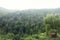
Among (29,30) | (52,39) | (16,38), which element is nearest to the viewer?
(52,39)

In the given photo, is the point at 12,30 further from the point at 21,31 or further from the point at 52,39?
the point at 52,39

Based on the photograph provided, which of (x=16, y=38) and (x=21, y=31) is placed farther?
(x=21, y=31)

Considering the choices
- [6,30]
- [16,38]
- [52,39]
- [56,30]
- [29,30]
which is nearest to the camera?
[52,39]

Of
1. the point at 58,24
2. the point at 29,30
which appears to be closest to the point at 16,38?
the point at 29,30

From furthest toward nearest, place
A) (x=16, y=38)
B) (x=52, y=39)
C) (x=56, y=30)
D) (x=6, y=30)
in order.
A: (x=6, y=30) → (x=16, y=38) → (x=56, y=30) → (x=52, y=39)

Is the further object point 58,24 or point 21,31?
point 21,31

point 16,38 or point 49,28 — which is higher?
point 49,28

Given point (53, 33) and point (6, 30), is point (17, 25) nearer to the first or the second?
point (6, 30)

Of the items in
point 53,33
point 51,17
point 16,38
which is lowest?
point 16,38

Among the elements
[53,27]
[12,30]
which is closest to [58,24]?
[53,27]
